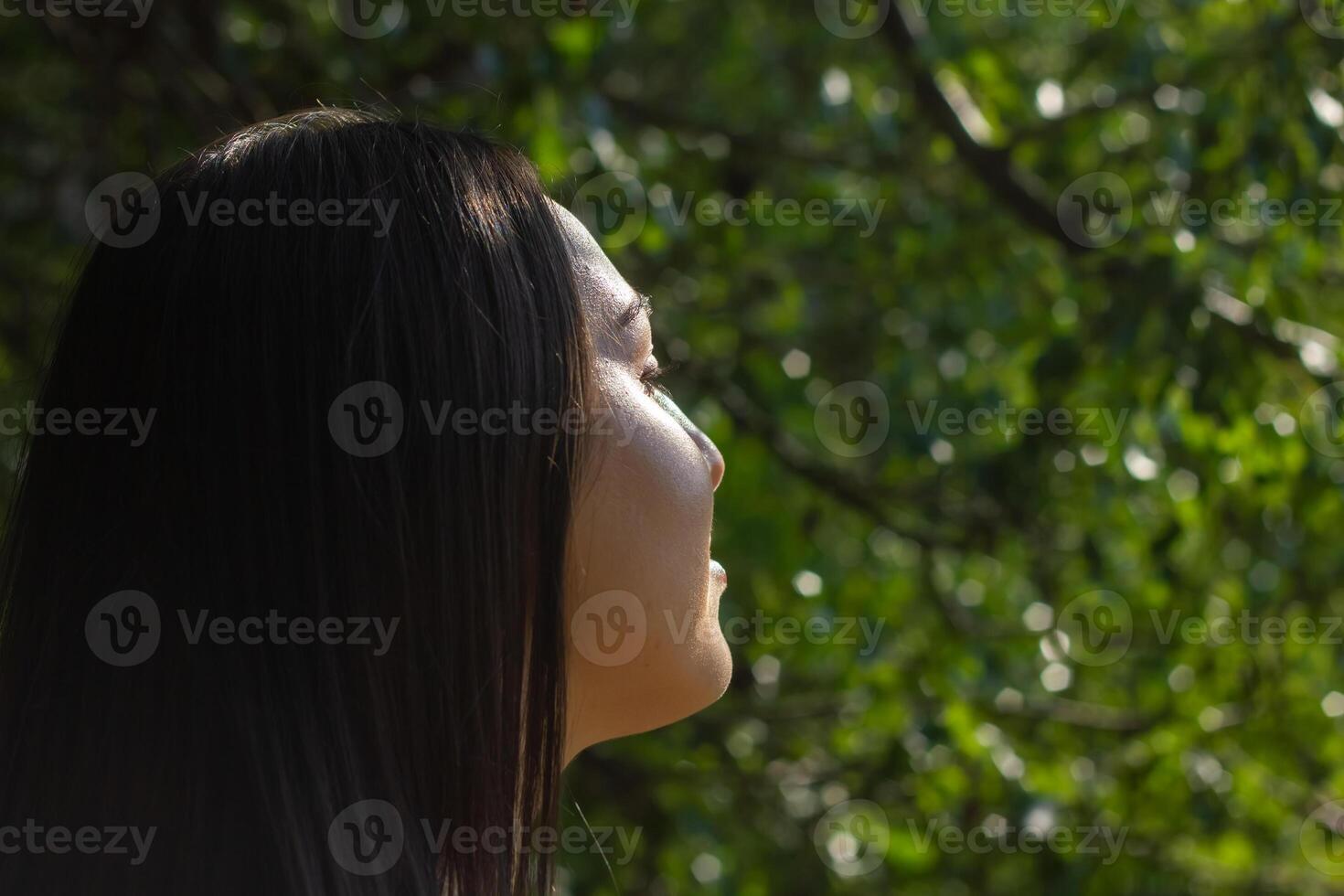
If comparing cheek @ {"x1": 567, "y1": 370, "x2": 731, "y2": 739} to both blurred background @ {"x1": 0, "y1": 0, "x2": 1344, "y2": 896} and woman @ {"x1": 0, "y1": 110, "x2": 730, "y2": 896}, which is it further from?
blurred background @ {"x1": 0, "y1": 0, "x2": 1344, "y2": 896}

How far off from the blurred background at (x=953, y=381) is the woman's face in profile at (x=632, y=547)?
933mm

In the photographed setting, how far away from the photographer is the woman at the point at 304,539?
3.19 ft

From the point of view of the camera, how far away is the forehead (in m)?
1.27

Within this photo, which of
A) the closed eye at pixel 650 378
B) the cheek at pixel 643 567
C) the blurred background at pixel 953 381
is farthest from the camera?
the blurred background at pixel 953 381

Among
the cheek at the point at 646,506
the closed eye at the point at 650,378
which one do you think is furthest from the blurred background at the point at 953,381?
the cheek at the point at 646,506

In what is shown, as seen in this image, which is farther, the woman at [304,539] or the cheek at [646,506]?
the cheek at [646,506]

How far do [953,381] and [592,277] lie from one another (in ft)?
5.85

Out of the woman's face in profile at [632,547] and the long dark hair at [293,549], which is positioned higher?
the long dark hair at [293,549]

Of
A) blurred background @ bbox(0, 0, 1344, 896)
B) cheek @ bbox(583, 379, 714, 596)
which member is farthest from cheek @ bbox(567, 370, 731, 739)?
blurred background @ bbox(0, 0, 1344, 896)

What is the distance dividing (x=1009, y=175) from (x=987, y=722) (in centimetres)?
108

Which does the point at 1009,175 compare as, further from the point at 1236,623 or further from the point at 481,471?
the point at 481,471

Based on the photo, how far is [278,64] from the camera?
2.93 m

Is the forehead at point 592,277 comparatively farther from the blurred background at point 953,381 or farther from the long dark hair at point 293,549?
the blurred background at point 953,381

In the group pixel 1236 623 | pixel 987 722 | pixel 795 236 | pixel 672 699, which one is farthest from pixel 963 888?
pixel 672 699
